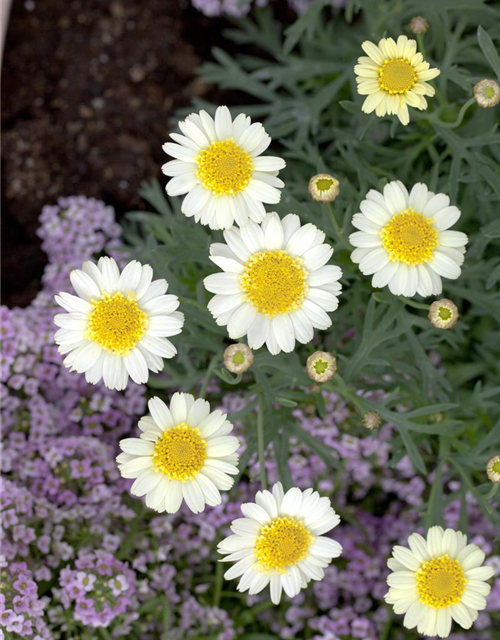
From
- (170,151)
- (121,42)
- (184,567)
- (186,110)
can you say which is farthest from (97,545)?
(121,42)

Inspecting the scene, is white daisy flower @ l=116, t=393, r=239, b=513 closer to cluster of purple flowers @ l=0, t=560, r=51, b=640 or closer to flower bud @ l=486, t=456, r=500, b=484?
cluster of purple flowers @ l=0, t=560, r=51, b=640

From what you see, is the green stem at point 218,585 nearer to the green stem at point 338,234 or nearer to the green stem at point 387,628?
the green stem at point 387,628

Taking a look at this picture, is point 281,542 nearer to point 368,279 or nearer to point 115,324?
point 115,324

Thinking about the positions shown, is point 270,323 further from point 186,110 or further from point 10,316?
point 186,110

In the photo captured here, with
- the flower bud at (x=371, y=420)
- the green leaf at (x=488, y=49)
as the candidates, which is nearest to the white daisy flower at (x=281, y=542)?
the flower bud at (x=371, y=420)

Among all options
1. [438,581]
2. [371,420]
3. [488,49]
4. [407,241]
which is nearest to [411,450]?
[371,420]

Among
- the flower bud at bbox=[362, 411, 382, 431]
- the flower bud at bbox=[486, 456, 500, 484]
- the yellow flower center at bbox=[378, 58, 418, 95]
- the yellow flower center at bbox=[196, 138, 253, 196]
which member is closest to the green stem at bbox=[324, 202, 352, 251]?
the yellow flower center at bbox=[196, 138, 253, 196]
